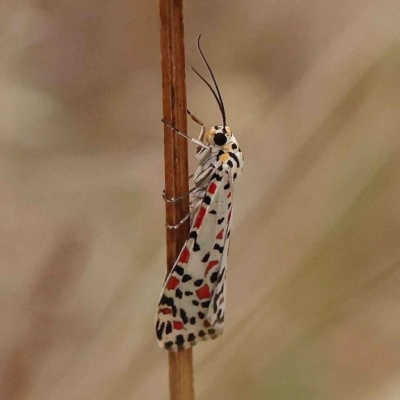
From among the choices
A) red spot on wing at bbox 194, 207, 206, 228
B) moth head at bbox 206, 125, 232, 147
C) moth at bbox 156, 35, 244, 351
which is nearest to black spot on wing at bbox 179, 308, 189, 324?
moth at bbox 156, 35, 244, 351

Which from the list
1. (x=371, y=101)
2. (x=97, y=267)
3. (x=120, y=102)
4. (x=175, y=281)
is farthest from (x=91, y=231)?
(x=371, y=101)

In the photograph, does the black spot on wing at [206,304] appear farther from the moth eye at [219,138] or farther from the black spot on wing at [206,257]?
the moth eye at [219,138]

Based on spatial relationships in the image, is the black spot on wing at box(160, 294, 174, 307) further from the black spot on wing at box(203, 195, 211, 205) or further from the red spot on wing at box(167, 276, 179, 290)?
the black spot on wing at box(203, 195, 211, 205)

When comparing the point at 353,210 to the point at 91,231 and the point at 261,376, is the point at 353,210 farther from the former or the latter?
the point at 91,231

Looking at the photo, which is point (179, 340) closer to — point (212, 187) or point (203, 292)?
point (203, 292)

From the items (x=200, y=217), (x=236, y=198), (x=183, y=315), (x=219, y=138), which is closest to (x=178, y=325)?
(x=183, y=315)

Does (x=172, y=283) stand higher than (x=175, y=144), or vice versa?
(x=175, y=144)

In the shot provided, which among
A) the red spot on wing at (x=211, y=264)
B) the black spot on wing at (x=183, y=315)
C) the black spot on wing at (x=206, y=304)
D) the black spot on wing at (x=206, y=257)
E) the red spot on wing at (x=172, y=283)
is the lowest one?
the black spot on wing at (x=183, y=315)

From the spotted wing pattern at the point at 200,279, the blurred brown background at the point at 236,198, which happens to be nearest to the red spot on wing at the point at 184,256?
the spotted wing pattern at the point at 200,279
